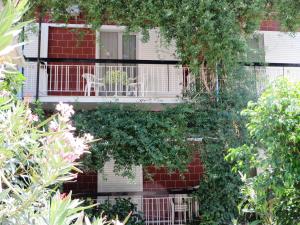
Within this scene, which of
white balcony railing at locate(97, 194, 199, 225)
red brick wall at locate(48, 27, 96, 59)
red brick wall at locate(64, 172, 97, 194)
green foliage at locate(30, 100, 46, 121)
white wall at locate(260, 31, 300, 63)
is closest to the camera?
green foliage at locate(30, 100, 46, 121)

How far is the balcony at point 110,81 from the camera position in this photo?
11453mm

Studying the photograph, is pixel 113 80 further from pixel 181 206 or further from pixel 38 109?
pixel 181 206

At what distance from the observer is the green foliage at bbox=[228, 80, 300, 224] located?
5.24 meters

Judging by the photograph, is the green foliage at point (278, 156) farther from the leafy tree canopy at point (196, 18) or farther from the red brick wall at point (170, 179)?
the red brick wall at point (170, 179)

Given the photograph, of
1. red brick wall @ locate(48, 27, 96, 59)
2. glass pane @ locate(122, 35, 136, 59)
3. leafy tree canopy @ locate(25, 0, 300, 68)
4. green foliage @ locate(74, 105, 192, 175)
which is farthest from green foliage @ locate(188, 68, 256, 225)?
red brick wall @ locate(48, 27, 96, 59)

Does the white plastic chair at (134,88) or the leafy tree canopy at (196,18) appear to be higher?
the leafy tree canopy at (196,18)

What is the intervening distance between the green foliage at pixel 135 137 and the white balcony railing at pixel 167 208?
1870 mm

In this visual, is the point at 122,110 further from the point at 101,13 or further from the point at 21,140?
the point at 21,140

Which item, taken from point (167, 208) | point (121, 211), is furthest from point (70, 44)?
point (167, 208)

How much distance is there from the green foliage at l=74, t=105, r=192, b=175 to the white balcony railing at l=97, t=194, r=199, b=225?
6.14ft

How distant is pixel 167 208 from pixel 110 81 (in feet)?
13.2

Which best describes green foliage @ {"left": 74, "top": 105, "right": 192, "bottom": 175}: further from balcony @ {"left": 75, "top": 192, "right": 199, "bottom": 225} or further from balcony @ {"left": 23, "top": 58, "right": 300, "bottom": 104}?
balcony @ {"left": 75, "top": 192, "right": 199, "bottom": 225}

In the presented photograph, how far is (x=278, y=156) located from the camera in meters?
5.44

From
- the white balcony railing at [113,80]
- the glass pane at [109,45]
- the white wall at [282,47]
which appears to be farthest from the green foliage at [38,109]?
the white wall at [282,47]
